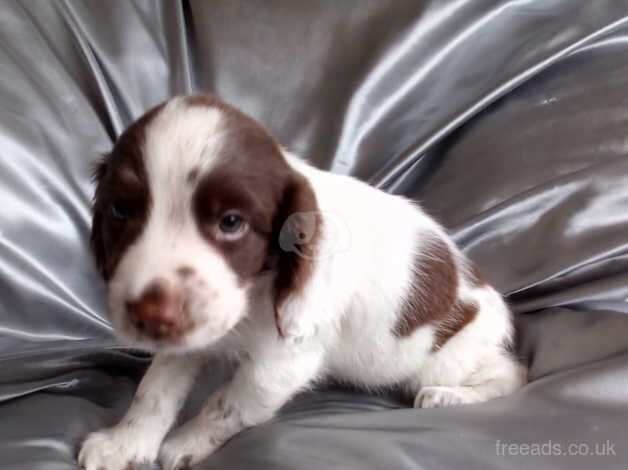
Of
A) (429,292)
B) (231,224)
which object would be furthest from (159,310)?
(429,292)

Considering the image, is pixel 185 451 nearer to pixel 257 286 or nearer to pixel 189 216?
pixel 257 286

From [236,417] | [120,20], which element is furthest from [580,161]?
[120,20]

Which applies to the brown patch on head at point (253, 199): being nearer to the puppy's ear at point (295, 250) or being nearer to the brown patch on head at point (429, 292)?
the puppy's ear at point (295, 250)

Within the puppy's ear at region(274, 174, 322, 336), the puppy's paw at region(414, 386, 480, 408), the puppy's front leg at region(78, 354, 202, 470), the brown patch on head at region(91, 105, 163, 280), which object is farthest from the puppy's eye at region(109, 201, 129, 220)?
the puppy's paw at region(414, 386, 480, 408)

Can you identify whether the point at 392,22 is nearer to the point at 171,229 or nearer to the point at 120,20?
the point at 120,20

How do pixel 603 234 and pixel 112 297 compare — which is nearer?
pixel 112 297

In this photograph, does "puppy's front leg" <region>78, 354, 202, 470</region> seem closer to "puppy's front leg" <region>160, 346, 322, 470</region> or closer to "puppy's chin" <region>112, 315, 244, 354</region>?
"puppy's front leg" <region>160, 346, 322, 470</region>

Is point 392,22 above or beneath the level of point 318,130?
above
